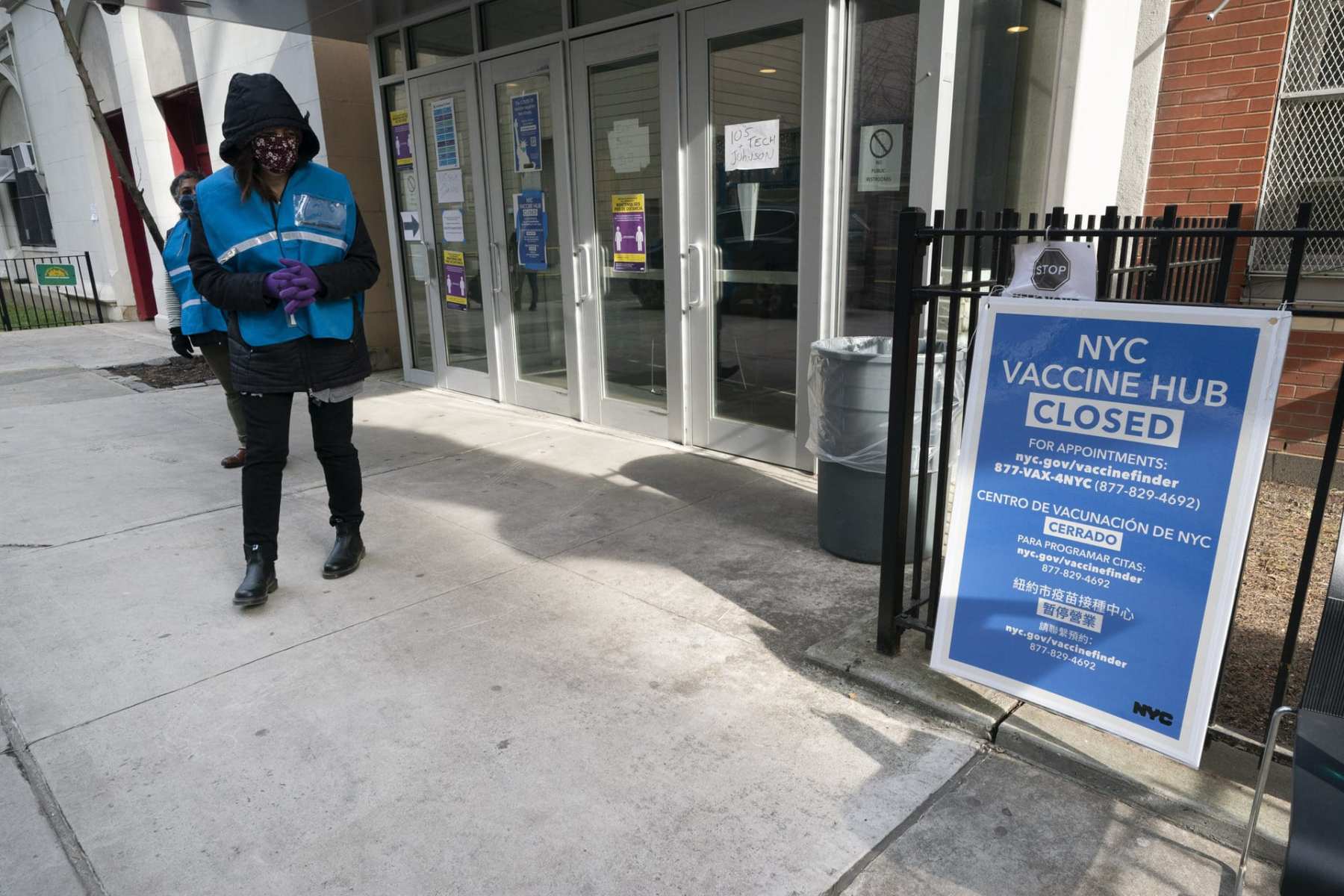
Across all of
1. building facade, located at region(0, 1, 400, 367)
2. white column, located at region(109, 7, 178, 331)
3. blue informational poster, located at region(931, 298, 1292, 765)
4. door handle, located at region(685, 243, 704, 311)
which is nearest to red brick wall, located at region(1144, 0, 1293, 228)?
door handle, located at region(685, 243, 704, 311)

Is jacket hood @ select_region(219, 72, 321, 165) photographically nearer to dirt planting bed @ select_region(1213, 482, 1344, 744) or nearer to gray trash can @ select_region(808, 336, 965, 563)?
gray trash can @ select_region(808, 336, 965, 563)

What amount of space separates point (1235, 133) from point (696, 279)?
10.6ft

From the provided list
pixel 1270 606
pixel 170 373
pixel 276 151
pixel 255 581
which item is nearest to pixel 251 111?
pixel 276 151

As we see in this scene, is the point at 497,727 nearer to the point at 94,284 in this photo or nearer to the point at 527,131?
the point at 527,131

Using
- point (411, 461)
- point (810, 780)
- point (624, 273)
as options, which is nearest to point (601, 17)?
point (624, 273)

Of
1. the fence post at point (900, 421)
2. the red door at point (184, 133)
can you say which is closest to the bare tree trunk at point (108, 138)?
the red door at point (184, 133)

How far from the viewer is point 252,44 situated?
8.79m

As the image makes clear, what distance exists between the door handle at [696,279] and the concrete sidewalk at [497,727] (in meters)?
1.36

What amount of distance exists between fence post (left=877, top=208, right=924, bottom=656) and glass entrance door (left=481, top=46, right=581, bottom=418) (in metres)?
3.93

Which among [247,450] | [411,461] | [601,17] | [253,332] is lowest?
[411,461]

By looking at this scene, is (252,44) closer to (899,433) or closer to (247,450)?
(247,450)

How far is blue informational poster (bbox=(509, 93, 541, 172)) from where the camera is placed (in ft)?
20.8

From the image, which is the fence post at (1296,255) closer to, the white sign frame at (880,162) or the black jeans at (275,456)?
the white sign frame at (880,162)

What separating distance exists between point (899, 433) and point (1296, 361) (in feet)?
11.1
